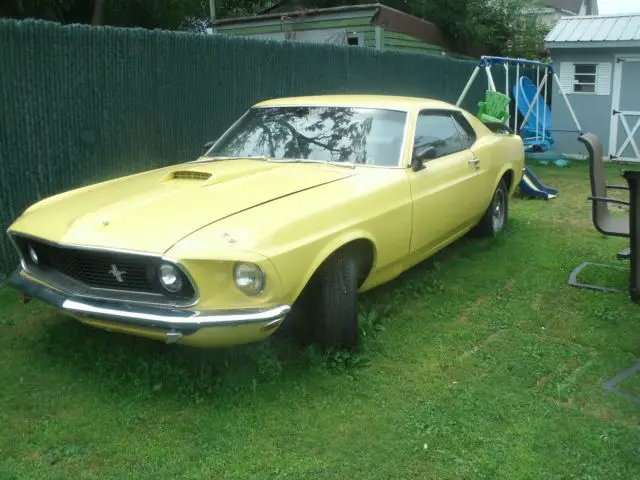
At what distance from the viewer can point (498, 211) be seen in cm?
677

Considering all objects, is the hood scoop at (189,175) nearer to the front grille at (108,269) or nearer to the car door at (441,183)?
the front grille at (108,269)

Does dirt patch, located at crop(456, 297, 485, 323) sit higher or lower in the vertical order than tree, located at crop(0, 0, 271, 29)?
lower

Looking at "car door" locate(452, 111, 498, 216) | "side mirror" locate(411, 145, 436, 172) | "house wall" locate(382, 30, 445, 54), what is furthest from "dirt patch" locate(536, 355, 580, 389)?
"house wall" locate(382, 30, 445, 54)

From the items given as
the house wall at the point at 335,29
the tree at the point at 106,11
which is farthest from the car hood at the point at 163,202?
the house wall at the point at 335,29

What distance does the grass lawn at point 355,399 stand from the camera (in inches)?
117

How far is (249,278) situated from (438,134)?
2.77 m

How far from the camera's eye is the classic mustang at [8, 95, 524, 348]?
3.23m

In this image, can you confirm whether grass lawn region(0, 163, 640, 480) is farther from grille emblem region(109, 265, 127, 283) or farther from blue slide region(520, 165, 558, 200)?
blue slide region(520, 165, 558, 200)

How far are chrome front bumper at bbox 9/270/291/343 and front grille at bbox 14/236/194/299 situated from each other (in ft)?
0.35

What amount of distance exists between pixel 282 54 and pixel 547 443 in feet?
20.6

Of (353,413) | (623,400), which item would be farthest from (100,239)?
(623,400)

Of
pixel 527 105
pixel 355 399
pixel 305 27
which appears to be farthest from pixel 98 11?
pixel 355 399

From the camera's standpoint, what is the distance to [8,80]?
516 centimetres

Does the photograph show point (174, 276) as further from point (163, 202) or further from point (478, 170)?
point (478, 170)
